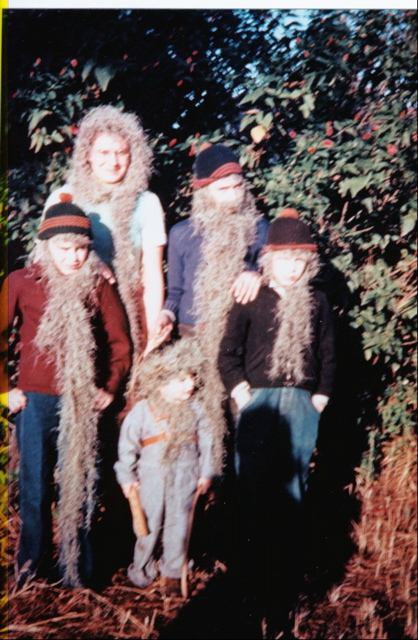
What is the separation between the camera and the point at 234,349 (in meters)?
3.63

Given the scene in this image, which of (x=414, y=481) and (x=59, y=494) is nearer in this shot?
(x=59, y=494)

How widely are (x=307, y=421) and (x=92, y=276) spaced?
58.4 inches

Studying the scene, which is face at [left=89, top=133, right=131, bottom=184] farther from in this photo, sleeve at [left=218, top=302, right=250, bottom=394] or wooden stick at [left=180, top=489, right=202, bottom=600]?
wooden stick at [left=180, top=489, right=202, bottom=600]

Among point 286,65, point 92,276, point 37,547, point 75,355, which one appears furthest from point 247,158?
point 37,547

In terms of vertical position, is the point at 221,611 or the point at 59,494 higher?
the point at 59,494

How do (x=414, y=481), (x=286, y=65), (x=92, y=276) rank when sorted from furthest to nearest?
(x=414, y=481) < (x=286, y=65) < (x=92, y=276)

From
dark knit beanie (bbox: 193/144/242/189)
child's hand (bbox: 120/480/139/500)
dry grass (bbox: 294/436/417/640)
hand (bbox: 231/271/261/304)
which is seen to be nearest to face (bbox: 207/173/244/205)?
dark knit beanie (bbox: 193/144/242/189)

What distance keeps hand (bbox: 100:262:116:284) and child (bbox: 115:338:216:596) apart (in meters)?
0.49

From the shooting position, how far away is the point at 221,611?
3.67 meters

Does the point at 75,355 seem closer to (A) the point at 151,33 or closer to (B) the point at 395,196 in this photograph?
(A) the point at 151,33

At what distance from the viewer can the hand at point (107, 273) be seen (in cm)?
360

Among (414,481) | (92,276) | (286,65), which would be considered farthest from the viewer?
(414,481)

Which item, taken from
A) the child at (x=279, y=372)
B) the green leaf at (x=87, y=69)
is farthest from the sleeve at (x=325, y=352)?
the green leaf at (x=87, y=69)

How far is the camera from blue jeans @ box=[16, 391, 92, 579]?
11.8 ft
